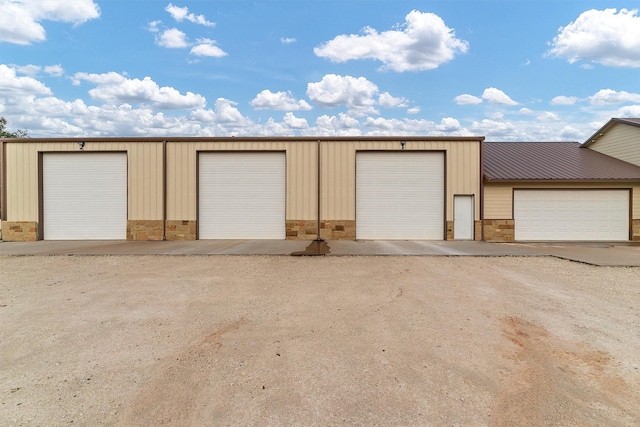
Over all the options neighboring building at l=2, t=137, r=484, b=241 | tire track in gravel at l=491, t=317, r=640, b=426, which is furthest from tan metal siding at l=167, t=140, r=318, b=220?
tire track in gravel at l=491, t=317, r=640, b=426

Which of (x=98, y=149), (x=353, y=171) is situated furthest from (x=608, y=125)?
(x=98, y=149)

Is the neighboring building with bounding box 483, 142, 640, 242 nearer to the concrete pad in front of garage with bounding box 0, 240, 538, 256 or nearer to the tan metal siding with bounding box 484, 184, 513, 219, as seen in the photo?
the tan metal siding with bounding box 484, 184, 513, 219

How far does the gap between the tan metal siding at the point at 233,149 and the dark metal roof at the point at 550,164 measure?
8.15 metres

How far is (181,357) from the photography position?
13.6 feet

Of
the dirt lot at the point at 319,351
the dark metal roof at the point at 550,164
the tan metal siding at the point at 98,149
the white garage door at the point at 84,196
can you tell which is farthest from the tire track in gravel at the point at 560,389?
the white garage door at the point at 84,196

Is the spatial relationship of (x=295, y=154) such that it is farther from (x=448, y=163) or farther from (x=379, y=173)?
(x=448, y=163)

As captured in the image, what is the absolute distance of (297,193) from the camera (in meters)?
16.4

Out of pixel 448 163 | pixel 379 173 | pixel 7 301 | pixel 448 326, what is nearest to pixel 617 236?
pixel 448 163

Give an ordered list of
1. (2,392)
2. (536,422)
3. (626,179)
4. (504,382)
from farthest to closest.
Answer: (626,179) → (504,382) → (2,392) → (536,422)

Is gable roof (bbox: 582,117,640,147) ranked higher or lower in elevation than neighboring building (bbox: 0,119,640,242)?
higher

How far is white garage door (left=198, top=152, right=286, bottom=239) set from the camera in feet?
54.3

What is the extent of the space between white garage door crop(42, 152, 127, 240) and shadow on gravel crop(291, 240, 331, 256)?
910 cm

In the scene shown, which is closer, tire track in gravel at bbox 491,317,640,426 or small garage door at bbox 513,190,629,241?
tire track in gravel at bbox 491,317,640,426

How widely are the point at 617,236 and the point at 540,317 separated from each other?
15.0 meters
